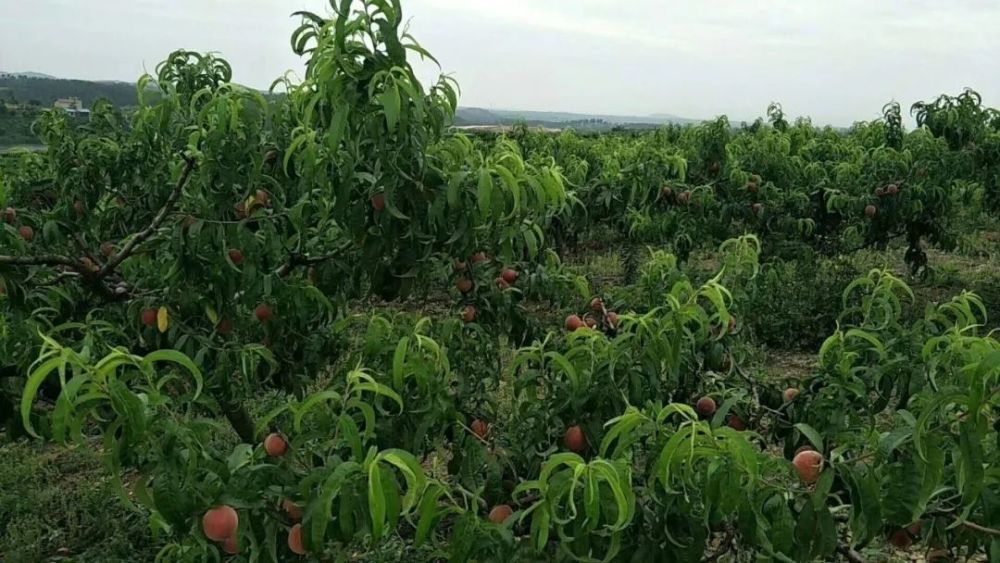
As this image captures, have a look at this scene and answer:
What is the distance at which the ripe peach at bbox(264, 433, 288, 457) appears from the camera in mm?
1451

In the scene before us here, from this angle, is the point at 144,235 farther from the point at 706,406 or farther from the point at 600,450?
the point at 706,406

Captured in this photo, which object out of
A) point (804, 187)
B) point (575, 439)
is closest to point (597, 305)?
point (575, 439)

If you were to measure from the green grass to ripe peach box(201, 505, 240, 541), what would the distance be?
6.48 feet

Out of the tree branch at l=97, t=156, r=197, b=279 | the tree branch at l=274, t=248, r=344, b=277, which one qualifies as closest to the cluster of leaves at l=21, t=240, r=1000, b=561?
the tree branch at l=274, t=248, r=344, b=277

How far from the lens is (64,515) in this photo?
354 cm

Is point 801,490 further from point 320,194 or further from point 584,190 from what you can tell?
point 584,190

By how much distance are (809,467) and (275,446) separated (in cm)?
95

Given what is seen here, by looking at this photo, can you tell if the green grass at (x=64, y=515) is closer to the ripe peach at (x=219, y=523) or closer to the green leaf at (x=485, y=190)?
the ripe peach at (x=219, y=523)

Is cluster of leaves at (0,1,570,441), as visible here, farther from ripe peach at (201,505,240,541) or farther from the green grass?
the green grass

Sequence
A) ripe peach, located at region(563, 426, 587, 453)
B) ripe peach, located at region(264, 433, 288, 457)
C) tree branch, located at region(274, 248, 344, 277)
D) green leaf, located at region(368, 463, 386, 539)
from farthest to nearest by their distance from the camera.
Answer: tree branch, located at region(274, 248, 344, 277), ripe peach, located at region(563, 426, 587, 453), ripe peach, located at region(264, 433, 288, 457), green leaf, located at region(368, 463, 386, 539)

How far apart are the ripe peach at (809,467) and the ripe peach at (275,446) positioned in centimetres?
92

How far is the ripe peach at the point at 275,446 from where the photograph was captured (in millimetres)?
1451

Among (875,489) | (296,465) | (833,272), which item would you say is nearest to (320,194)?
(296,465)

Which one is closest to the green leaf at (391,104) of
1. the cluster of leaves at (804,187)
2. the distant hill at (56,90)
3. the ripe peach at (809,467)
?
the ripe peach at (809,467)
